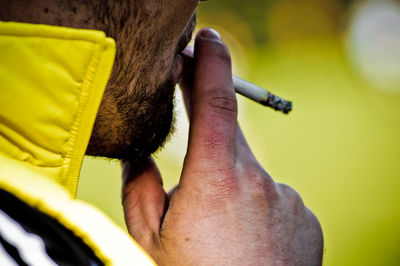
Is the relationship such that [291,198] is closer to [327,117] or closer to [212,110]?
[212,110]

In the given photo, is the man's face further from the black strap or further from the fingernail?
the black strap

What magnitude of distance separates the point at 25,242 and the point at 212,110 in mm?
314

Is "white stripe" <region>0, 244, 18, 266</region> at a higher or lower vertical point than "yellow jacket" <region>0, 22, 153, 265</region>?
lower

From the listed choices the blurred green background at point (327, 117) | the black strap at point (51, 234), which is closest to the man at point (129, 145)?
the black strap at point (51, 234)

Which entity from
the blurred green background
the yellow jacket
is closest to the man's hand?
the yellow jacket

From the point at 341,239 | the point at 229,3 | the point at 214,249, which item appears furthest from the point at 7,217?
the point at 229,3

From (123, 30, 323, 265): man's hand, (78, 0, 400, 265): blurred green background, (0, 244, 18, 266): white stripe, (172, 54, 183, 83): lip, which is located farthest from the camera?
(78, 0, 400, 265): blurred green background

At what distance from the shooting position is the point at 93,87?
35 centimetres

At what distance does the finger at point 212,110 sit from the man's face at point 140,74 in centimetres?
5

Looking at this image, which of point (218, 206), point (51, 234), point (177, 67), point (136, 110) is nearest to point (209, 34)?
point (177, 67)

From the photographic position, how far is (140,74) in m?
0.50

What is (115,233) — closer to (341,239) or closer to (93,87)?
(93,87)

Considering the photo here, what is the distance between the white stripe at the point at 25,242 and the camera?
0.24 metres

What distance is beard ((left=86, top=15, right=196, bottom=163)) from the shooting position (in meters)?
0.49
